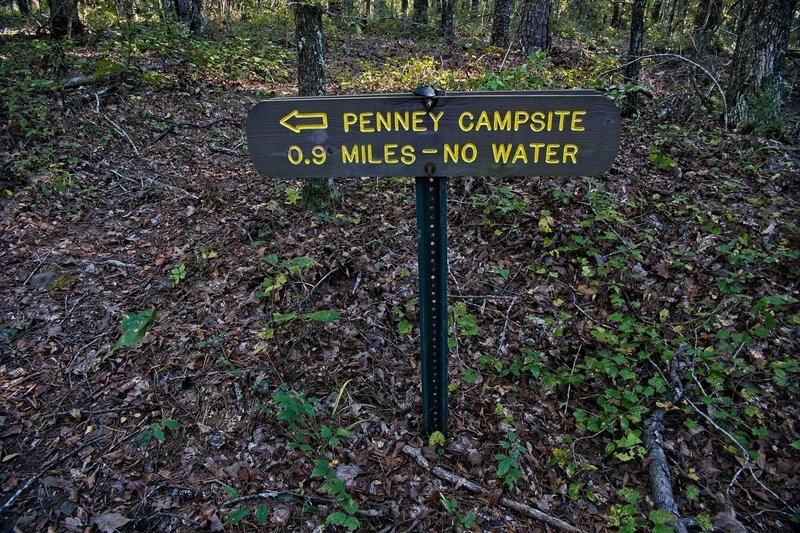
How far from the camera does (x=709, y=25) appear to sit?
512 inches

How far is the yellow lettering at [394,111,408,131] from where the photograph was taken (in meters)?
2.39

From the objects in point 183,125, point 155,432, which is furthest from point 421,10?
point 155,432

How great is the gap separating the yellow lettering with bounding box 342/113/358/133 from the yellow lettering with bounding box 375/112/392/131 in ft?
0.36

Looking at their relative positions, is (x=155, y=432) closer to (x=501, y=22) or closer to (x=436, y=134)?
(x=436, y=134)

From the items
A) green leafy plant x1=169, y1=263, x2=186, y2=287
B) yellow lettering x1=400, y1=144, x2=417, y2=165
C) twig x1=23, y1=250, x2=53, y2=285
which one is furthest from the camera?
twig x1=23, y1=250, x2=53, y2=285

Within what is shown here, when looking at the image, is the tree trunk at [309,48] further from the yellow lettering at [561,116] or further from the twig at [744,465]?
the twig at [744,465]

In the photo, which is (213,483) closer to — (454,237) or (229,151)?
(454,237)

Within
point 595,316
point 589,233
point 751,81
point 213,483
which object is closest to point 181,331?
point 213,483

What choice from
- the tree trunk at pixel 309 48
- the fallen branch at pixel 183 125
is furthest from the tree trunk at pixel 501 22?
the tree trunk at pixel 309 48

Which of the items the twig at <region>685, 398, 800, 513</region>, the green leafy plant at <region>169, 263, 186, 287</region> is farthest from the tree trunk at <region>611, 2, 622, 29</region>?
the green leafy plant at <region>169, 263, 186, 287</region>

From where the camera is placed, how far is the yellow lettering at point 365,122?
239 cm

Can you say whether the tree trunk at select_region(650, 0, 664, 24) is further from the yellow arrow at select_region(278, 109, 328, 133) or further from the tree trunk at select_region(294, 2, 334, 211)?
the yellow arrow at select_region(278, 109, 328, 133)

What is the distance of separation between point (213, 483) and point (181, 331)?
5.07 ft

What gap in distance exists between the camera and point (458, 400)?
370cm
